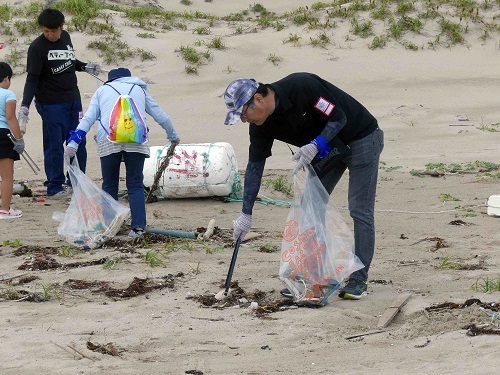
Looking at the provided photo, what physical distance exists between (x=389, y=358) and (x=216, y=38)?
392 inches

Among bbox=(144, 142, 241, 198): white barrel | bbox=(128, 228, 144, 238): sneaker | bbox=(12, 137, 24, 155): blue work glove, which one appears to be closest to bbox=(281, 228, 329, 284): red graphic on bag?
bbox=(128, 228, 144, 238): sneaker

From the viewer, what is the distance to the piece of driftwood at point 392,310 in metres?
4.55

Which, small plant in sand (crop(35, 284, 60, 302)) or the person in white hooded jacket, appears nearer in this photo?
small plant in sand (crop(35, 284, 60, 302))

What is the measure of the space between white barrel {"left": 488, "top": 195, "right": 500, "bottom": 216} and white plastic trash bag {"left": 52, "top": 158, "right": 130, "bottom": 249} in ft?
9.59

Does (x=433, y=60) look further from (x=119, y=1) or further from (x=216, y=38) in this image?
(x=119, y=1)

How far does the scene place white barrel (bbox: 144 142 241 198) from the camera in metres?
8.16

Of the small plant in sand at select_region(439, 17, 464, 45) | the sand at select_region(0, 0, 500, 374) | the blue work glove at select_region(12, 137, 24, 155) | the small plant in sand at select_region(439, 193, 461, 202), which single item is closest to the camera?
the sand at select_region(0, 0, 500, 374)

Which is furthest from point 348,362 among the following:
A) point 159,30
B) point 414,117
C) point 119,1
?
point 119,1

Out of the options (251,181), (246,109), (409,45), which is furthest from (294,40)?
(246,109)

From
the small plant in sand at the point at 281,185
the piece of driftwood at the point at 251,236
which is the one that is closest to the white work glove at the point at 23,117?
the piece of driftwood at the point at 251,236

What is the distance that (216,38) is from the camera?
44.1 ft

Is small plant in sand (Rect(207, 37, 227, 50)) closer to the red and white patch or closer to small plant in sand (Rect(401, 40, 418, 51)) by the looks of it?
small plant in sand (Rect(401, 40, 418, 51))

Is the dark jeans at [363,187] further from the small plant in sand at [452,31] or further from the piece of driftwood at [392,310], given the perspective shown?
the small plant in sand at [452,31]

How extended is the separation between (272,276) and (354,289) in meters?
0.72
